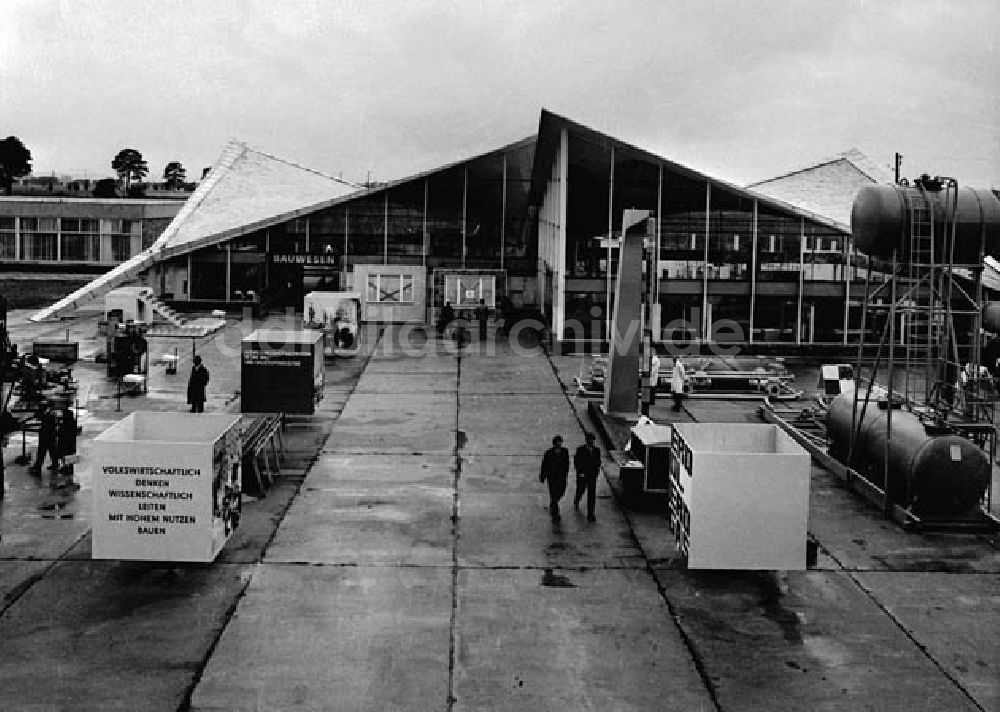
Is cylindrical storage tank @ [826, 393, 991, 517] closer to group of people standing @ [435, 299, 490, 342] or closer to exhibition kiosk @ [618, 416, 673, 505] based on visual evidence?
exhibition kiosk @ [618, 416, 673, 505]

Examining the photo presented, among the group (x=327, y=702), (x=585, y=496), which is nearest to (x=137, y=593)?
(x=327, y=702)

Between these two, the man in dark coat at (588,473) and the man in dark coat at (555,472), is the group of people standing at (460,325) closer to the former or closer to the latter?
the man in dark coat at (588,473)

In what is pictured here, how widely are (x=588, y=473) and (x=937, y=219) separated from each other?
25.4 ft

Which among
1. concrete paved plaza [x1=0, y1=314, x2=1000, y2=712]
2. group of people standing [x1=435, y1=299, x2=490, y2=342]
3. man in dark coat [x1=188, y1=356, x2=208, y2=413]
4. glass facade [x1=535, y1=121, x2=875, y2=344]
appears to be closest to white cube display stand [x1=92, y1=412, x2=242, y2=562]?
concrete paved plaza [x1=0, y1=314, x2=1000, y2=712]

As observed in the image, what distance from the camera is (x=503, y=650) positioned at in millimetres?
12172

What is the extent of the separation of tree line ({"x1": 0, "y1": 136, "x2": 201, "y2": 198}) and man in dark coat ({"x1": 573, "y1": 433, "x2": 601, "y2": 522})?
83.1 metres

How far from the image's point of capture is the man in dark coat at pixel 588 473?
57.8 ft

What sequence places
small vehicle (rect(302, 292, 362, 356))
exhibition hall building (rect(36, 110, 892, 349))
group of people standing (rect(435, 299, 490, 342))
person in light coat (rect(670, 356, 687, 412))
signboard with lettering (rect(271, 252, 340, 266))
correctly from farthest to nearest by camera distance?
signboard with lettering (rect(271, 252, 340, 266))
group of people standing (rect(435, 299, 490, 342))
exhibition hall building (rect(36, 110, 892, 349))
small vehicle (rect(302, 292, 362, 356))
person in light coat (rect(670, 356, 687, 412))

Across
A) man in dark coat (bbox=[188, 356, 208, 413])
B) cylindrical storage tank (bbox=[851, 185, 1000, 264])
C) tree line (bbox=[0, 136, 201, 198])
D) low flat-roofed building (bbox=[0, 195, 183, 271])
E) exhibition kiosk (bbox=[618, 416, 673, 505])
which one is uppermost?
tree line (bbox=[0, 136, 201, 198])

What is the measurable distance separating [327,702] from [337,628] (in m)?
1.94

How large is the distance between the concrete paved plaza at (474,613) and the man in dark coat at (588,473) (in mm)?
331

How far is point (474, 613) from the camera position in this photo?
13.3m

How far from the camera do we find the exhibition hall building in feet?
137

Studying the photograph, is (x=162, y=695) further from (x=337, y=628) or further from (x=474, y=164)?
(x=474, y=164)
